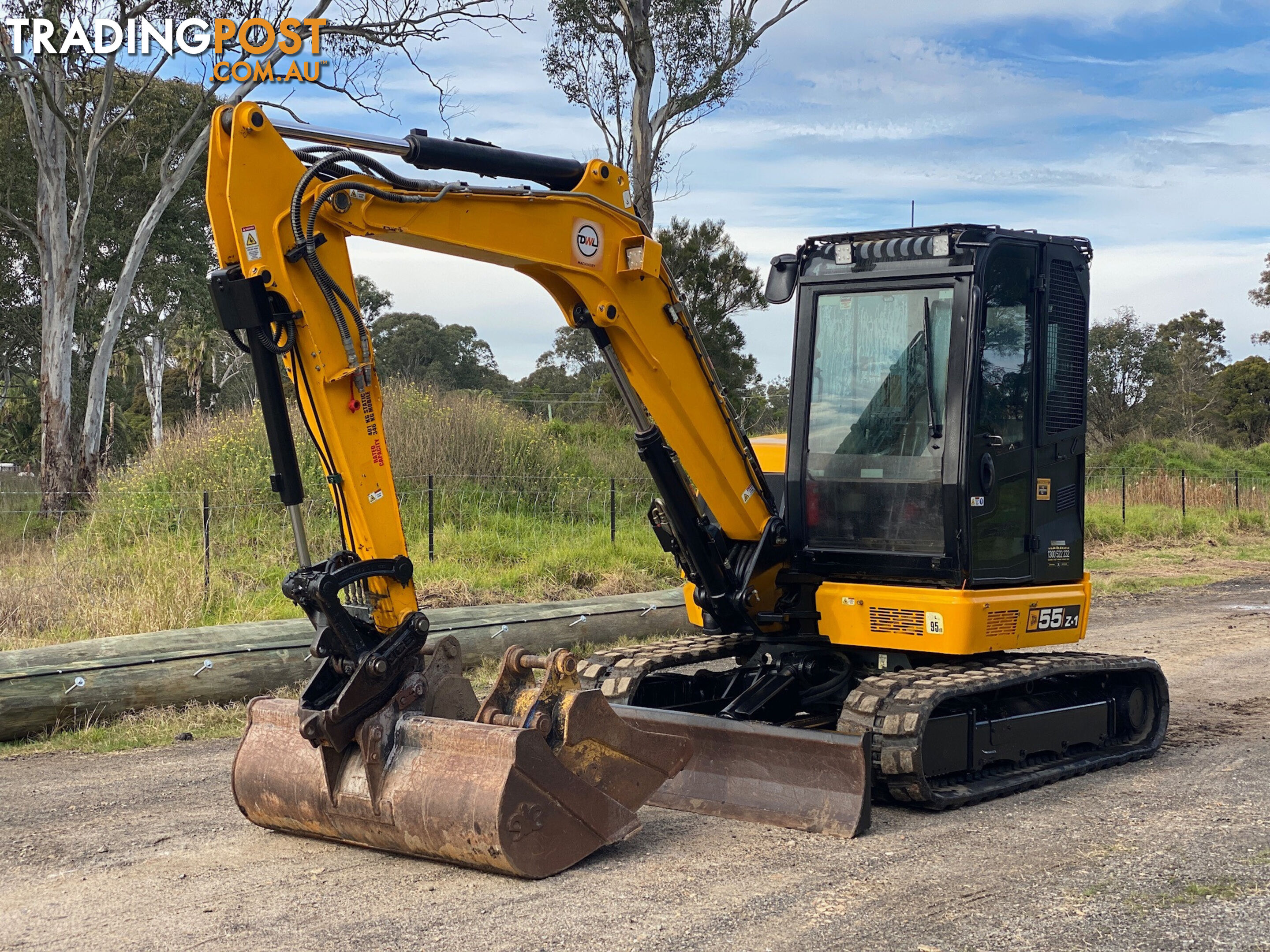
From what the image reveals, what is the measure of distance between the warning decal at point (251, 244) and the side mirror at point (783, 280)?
3038 millimetres

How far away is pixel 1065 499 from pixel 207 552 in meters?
8.35

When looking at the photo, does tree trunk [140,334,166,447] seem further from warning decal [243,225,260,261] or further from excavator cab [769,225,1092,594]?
warning decal [243,225,260,261]

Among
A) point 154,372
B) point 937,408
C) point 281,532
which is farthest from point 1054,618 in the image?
point 154,372

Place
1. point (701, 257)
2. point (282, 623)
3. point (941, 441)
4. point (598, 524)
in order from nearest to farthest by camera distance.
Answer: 1. point (941, 441)
2. point (282, 623)
3. point (598, 524)
4. point (701, 257)

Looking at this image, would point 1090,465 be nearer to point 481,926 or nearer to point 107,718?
point 107,718

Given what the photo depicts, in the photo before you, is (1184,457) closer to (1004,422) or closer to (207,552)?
(207,552)

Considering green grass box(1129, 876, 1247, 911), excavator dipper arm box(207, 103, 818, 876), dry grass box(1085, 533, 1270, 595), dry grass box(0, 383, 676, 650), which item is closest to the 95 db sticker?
green grass box(1129, 876, 1247, 911)

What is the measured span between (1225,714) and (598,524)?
9671 mm

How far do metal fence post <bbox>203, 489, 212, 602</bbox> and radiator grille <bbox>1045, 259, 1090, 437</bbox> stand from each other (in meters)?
7.84

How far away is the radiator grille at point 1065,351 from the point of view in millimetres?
7156

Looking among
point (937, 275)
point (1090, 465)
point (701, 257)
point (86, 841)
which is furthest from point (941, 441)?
point (1090, 465)

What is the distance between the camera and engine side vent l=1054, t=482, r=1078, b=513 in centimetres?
723

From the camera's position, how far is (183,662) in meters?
8.88

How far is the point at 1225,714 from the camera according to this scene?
888cm
